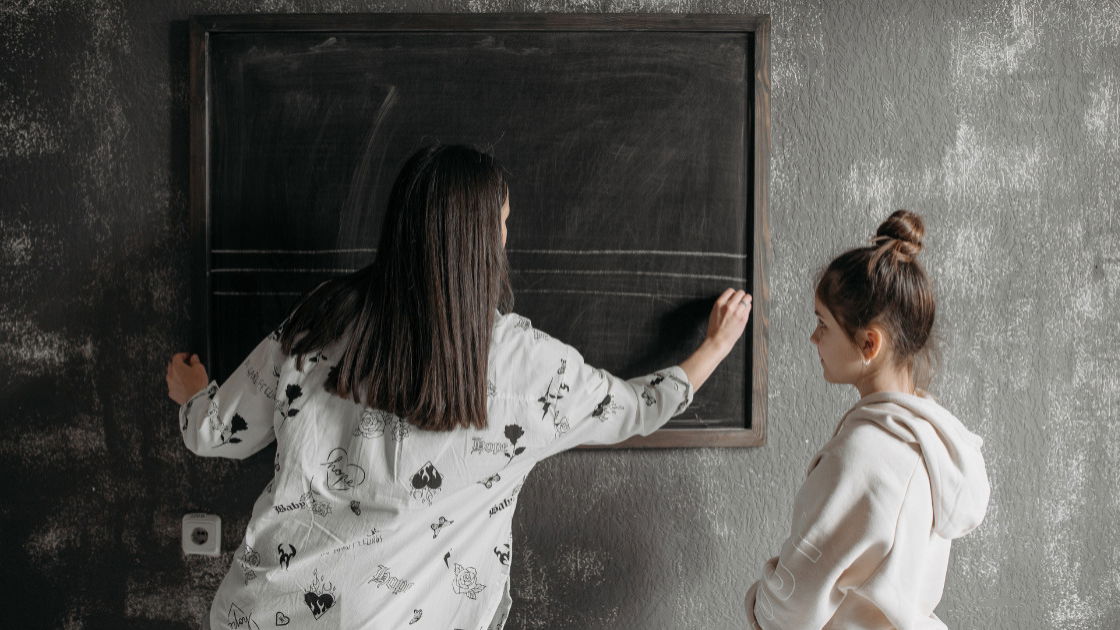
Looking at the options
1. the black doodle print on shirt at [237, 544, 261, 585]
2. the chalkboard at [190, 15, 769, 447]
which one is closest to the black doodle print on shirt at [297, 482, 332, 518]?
the black doodle print on shirt at [237, 544, 261, 585]

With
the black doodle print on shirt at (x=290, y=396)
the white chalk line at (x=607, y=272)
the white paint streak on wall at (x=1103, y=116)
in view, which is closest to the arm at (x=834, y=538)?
the white chalk line at (x=607, y=272)

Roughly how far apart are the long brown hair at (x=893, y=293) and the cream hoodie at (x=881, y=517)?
0.09m

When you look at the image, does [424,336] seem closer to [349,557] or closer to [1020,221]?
[349,557]

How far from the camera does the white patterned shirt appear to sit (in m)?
1.04

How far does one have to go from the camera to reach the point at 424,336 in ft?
3.31

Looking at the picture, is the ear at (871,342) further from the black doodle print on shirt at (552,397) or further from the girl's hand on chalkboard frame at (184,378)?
the girl's hand on chalkboard frame at (184,378)

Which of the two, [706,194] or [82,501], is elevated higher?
[706,194]

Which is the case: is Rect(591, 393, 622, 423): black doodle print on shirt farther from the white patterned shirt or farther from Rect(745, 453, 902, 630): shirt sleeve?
Rect(745, 453, 902, 630): shirt sleeve

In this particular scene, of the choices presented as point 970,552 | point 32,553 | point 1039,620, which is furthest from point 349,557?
point 1039,620

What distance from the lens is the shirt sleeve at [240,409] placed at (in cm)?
108

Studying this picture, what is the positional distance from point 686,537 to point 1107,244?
1067mm

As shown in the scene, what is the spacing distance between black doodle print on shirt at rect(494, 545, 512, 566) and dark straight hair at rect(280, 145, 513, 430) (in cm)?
29

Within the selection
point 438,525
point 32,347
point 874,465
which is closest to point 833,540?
point 874,465

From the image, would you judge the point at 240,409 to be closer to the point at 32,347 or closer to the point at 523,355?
the point at 523,355
